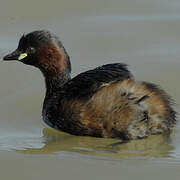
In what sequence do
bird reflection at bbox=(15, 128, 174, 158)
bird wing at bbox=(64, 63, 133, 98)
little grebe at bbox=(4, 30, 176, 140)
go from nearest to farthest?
bird reflection at bbox=(15, 128, 174, 158) < little grebe at bbox=(4, 30, 176, 140) < bird wing at bbox=(64, 63, 133, 98)

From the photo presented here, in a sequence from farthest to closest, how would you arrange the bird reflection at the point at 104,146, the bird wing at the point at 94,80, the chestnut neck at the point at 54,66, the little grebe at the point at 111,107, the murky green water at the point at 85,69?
1. the chestnut neck at the point at 54,66
2. the bird wing at the point at 94,80
3. the little grebe at the point at 111,107
4. the bird reflection at the point at 104,146
5. the murky green water at the point at 85,69

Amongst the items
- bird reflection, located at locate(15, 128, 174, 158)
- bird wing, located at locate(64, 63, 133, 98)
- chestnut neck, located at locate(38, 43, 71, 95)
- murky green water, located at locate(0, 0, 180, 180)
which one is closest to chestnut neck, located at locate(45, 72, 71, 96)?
chestnut neck, located at locate(38, 43, 71, 95)

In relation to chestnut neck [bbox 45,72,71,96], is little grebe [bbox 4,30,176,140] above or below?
below

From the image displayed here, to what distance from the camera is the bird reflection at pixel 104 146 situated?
5.88 metres

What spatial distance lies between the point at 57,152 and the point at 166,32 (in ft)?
11.9

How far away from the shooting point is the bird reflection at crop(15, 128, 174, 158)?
5.88 m

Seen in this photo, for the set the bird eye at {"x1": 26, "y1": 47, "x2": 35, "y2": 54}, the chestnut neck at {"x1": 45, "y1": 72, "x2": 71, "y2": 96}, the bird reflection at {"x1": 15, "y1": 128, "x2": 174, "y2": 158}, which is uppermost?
the bird eye at {"x1": 26, "y1": 47, "x2": 35, "y2": 54}

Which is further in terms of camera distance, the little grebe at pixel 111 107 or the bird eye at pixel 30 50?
the bird eye at pixel 30 50

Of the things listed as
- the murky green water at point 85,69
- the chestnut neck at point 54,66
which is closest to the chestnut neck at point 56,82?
the chestnut neck at point 54,66

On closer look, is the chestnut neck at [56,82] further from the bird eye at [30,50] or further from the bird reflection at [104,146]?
the bird reflection at [104,146]

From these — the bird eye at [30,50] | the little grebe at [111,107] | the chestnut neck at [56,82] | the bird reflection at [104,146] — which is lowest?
the bird reflection at [104,146]

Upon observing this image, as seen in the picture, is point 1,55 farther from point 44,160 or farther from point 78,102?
point 44,160

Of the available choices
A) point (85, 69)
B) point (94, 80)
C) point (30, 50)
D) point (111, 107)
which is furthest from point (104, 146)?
point (85, 69)

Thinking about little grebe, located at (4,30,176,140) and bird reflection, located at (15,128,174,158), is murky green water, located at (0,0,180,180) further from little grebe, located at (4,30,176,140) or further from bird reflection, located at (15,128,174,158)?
little grebe, located at (4,30,176,140)
